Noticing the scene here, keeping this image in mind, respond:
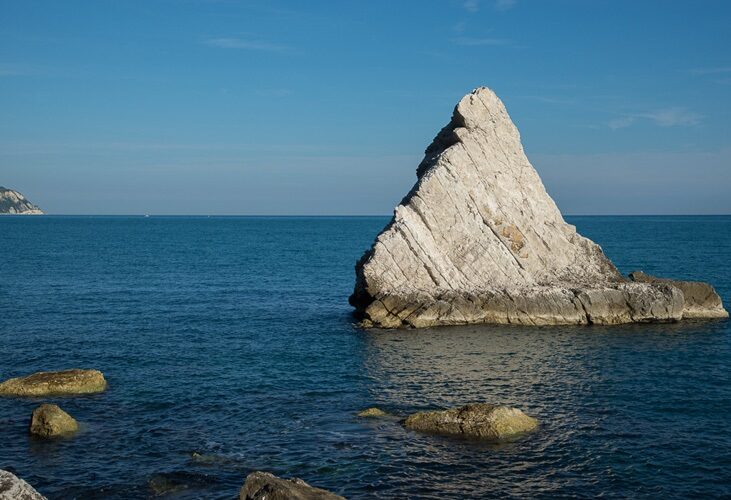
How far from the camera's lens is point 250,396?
38.6m

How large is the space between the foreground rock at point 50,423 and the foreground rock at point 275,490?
44.1 ft

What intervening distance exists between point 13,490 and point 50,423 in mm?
15118

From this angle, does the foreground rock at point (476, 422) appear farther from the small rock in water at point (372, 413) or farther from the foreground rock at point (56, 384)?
the foreground rock at point (56, 384)

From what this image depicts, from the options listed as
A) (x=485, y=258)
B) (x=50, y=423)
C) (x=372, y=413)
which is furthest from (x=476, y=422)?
(x=485, y=258)

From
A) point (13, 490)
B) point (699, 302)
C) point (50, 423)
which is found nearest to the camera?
point (13, 490)

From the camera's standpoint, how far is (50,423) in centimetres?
3145

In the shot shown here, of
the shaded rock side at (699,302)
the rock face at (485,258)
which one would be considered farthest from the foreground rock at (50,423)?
the shaded rock side at (699,302)

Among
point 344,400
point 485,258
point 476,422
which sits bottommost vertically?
point 344,400

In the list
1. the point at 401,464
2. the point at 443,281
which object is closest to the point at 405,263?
the point at 443,281

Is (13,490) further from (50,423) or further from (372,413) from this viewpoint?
(372,413)

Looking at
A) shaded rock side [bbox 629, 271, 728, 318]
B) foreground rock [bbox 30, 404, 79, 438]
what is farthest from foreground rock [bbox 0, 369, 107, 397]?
shaded rock side [bbox 629, 271, 728, 318]

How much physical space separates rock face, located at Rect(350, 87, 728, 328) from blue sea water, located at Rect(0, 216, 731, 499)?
2302 millimetres

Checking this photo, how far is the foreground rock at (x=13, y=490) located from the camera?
17.3 m

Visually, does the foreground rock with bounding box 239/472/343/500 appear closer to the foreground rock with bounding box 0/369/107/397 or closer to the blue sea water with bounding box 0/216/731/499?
the blue sea water with bounding box 0/216/731/499
